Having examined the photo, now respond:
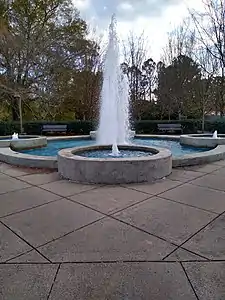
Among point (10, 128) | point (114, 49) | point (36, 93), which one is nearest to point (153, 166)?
point (114, 49)

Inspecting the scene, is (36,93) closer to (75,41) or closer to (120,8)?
(75,41)

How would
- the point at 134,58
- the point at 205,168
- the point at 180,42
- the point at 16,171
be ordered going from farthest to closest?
1. the point at 134,58
2. the point at 180,42
3. the point at 205,168
4. the point at 16,171

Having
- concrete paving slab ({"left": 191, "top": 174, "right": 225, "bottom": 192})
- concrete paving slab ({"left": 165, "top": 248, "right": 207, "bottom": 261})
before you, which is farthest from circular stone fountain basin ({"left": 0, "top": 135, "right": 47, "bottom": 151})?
concrete paving slab ({"left": 165, "top": 248, "right": 207, "bottom": 261})

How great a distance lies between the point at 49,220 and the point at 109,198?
107 cm

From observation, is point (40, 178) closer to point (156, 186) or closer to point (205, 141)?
point (156, 186)

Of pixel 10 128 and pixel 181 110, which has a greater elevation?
pixel 181 110

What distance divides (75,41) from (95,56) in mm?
1814

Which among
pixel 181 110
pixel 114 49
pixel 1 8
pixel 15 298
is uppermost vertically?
pixel 1 8

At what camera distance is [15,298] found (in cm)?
173

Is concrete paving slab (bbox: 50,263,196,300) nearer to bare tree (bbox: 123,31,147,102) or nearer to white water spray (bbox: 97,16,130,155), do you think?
white water spray (bbox: 97,16,130,155)

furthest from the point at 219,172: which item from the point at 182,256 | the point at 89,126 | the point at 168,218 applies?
the point at 89,126

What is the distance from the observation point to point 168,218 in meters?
3.05

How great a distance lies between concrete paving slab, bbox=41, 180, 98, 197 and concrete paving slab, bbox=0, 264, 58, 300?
1864 mm

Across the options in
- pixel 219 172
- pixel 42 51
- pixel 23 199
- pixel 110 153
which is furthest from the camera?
pixel 42 51
